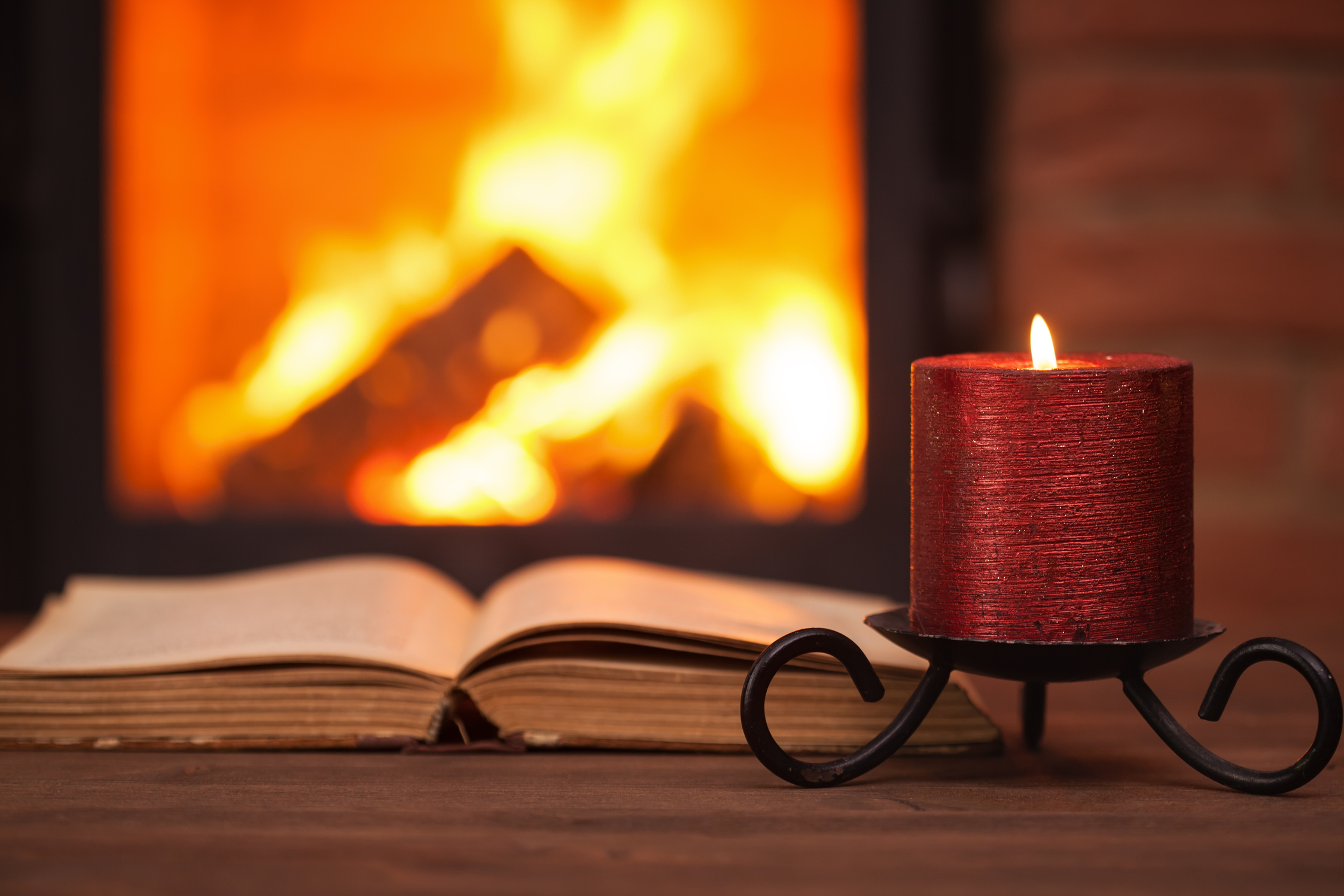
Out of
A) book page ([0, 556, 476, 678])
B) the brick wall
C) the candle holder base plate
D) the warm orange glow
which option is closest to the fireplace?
the warm orange glow

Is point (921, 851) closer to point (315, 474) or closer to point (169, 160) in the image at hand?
point (315, 474)

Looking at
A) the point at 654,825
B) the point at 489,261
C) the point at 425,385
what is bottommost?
the point at 654,825

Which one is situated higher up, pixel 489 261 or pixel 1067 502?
pixel 489 261

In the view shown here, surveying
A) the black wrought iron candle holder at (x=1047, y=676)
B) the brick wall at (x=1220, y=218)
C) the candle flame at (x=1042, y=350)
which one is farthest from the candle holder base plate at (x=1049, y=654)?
the brick wall at (x=1220, y=218)

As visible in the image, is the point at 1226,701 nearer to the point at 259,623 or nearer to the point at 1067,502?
the point at 1067,502

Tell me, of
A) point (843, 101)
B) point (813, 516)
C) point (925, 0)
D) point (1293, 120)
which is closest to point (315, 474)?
point (813, 516)

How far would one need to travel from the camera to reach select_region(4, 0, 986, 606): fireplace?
1.56m

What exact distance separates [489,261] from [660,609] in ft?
3.15

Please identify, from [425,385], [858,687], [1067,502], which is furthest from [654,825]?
[425,385]

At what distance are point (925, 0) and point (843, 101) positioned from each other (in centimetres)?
19

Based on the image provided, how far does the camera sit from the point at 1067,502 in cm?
53

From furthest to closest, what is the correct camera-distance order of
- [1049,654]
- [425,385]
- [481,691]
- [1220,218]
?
[425,385], [1220,218], [481,691], [1049,654]

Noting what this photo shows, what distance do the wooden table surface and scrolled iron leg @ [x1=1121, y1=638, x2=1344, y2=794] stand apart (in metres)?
0.01

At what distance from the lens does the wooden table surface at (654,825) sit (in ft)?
1.54
